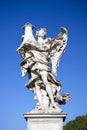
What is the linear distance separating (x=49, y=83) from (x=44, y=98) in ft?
2.31

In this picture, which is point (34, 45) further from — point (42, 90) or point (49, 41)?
point (42, 90)

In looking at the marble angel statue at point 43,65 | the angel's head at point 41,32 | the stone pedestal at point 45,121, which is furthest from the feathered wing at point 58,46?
the stone pedestal at point 45,121

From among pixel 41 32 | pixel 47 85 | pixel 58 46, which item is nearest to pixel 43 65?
pixel 47 85

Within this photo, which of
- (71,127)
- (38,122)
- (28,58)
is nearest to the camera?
(38,122)

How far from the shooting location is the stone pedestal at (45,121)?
14.3m

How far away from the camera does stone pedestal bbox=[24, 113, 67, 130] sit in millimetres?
14289

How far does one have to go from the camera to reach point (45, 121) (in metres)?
14.4

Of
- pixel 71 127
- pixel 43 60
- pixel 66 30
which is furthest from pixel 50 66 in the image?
pixel 71 127

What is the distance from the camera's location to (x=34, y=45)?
1530 centimetres

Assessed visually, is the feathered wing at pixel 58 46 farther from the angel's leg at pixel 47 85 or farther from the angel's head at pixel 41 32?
the angel's leg at pixel 47 85

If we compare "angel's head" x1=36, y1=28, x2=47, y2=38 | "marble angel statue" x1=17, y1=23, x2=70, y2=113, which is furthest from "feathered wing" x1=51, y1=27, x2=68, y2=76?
"angel's head" x1=36, y1=28, x2=47, y2=38

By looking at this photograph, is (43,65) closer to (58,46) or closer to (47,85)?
(47,85)

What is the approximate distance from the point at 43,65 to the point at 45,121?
2.44 m

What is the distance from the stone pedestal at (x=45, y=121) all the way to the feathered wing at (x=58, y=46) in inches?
101
